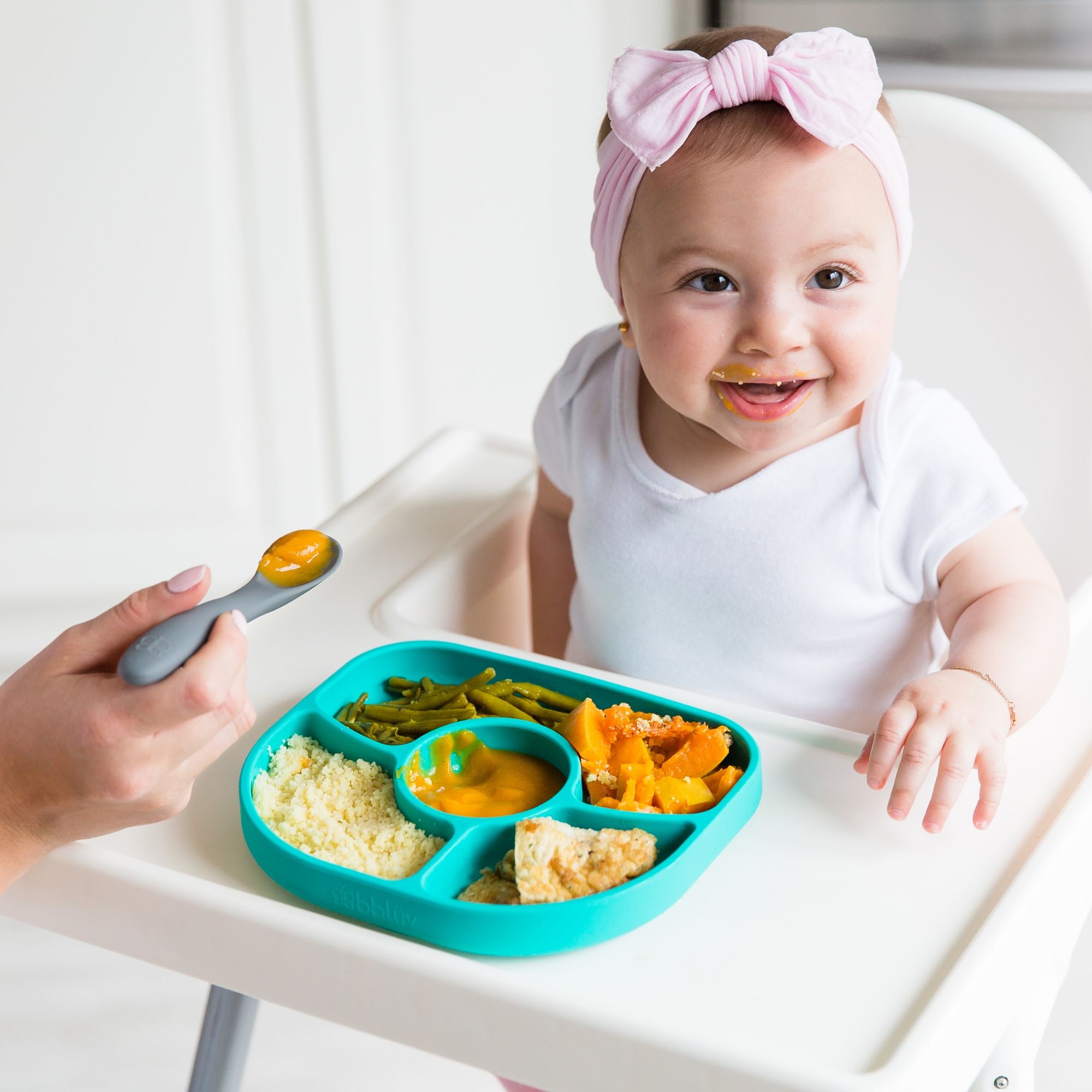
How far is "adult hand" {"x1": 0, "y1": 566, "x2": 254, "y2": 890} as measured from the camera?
1.93 ft

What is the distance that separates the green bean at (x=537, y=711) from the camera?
2.48 feet

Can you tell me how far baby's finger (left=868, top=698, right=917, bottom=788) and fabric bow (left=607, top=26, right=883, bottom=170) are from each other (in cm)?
32

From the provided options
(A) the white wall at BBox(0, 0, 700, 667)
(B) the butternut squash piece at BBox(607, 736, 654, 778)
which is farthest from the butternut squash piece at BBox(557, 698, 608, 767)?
(A) the white wall at BBox(0, 0, 700, 667)

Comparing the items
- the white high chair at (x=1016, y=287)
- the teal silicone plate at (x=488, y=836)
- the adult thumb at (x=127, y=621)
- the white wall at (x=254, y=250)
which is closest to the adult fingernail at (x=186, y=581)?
the adult thumb at (x=127, y=621)

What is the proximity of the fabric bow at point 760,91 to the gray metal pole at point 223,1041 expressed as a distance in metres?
0.62

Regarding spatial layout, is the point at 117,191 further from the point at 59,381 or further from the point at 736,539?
the point at 736,539

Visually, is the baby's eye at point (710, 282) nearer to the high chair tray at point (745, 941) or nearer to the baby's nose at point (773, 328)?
the baby's nose at point (773, 328)

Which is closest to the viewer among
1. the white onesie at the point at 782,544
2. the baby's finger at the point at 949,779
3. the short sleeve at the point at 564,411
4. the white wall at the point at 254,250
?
the baby's finger at the point at 949,779

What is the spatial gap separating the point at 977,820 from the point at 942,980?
0.37ft

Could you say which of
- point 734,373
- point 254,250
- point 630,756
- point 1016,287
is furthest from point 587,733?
point 254,250

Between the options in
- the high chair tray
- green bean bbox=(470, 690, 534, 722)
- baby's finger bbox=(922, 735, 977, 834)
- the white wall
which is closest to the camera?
the high chair tray

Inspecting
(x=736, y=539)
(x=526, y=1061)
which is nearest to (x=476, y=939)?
(x=526, y=1061)

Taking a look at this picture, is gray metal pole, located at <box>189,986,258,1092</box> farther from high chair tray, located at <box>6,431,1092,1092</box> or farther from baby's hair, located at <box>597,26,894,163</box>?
baby's hair, located at <box>597,26,894,163</box>

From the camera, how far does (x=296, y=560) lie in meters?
0.69
